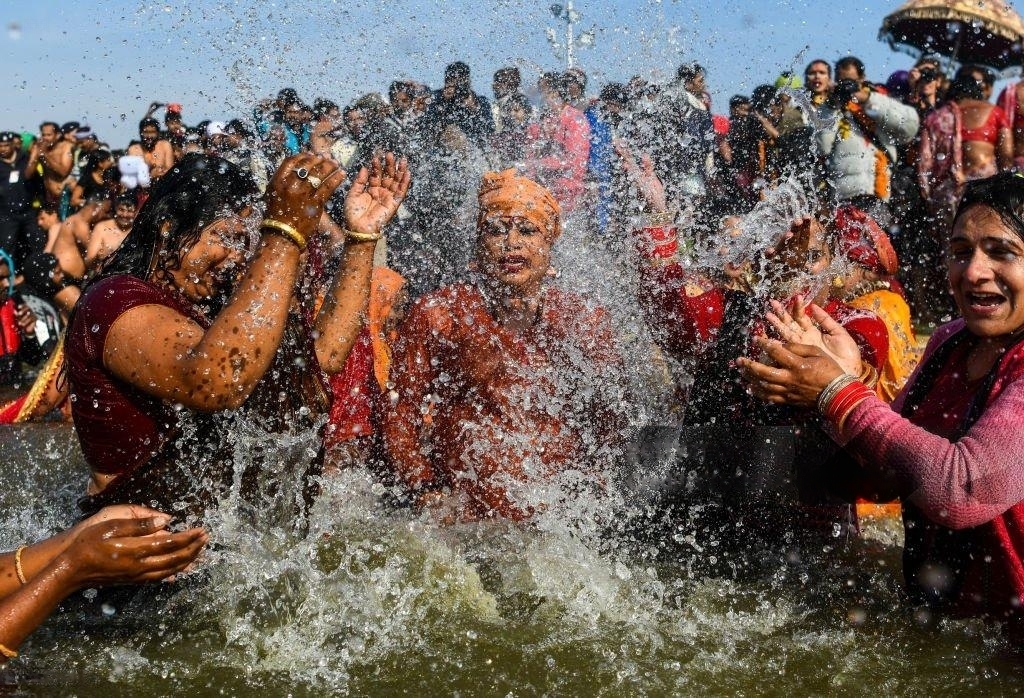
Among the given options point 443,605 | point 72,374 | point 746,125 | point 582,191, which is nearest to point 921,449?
point 443,605

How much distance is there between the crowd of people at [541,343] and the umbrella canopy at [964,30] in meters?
1.55

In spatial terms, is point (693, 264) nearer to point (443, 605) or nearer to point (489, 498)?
point (489, 498)

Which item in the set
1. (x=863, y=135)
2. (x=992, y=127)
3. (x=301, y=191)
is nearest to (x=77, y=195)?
(x=863, y=135)

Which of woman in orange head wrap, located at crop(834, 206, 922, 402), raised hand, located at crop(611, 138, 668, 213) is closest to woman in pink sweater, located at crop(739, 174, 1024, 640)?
woman in orange head wrap, located at crop(834, 206, 922, 402)

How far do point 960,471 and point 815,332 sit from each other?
56 cm

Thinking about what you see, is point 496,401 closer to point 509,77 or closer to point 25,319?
point 509,77

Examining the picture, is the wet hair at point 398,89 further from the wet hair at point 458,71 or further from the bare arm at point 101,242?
the bare arm at point 101,242

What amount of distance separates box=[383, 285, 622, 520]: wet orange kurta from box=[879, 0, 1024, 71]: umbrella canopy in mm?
6304

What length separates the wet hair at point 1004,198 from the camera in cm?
268

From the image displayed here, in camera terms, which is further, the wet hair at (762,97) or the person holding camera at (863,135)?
the wet hair at (762,97)

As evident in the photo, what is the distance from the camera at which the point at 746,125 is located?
8453 millimetres

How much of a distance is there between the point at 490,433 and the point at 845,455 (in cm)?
142

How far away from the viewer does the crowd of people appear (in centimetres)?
265

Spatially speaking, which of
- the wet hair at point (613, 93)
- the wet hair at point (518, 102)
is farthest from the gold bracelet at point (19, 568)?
the wet hair at point (613, 93)
